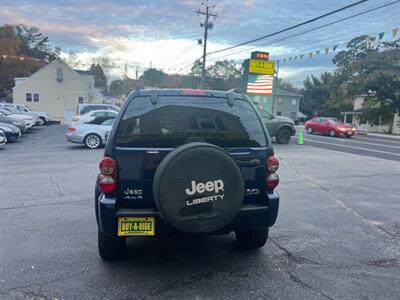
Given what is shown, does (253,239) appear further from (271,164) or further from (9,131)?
(9,131)

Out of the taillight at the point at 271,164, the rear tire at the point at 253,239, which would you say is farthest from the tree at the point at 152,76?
the taillight at the point at 271,164

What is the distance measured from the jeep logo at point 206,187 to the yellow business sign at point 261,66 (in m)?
21.1

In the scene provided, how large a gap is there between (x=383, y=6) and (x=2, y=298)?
13.5m

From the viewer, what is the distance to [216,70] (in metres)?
79.6

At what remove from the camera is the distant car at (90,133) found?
1313 centimetres

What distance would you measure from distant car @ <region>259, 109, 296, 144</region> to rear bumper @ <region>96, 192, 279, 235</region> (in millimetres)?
13148

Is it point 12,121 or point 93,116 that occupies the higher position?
point 93,116

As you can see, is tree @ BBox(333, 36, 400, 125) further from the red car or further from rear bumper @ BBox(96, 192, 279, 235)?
rear bumper @ BBox(96, 192, 279, 235)

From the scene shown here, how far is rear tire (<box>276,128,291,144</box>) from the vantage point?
1644 cm

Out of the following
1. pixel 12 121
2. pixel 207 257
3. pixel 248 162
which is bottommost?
pixel 207 257

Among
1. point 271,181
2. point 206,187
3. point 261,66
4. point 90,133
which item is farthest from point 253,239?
point 261,66

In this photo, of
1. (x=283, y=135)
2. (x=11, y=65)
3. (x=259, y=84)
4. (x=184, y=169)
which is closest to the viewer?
(x=184, y=169)

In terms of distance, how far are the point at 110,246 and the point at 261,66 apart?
21.6 m

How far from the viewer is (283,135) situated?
16.5 m
